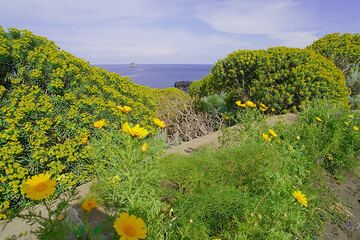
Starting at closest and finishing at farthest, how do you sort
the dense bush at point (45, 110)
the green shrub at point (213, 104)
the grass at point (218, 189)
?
the grass at point (218, 189) < the dense bush at point (45, 110) < the green shrub at point (213, 104)

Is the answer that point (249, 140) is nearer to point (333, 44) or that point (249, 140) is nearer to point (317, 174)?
point (317, 174)

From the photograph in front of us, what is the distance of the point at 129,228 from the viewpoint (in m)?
1.32

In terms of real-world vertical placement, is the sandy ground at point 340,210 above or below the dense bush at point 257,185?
below

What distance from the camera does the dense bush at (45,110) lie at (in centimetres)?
343

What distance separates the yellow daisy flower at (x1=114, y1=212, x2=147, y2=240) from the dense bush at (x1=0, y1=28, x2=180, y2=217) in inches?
81.2

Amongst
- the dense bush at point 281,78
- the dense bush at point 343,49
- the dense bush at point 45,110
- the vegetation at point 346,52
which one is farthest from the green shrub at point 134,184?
the dense bush at point 343,49

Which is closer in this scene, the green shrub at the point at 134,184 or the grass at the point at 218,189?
the green shrub at the point at 134,184

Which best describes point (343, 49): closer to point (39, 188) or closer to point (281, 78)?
point (281, 78)

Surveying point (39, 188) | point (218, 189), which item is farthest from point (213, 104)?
point (39, 188)

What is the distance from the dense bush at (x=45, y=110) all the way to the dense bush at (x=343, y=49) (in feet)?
27.4

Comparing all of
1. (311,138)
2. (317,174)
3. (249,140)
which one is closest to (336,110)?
(311,138)

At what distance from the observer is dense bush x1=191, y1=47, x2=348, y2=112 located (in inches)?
273

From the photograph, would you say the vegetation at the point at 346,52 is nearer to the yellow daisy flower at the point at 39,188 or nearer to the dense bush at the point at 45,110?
the dense bush at the point at 45,110

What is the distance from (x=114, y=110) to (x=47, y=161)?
44.4 inches
